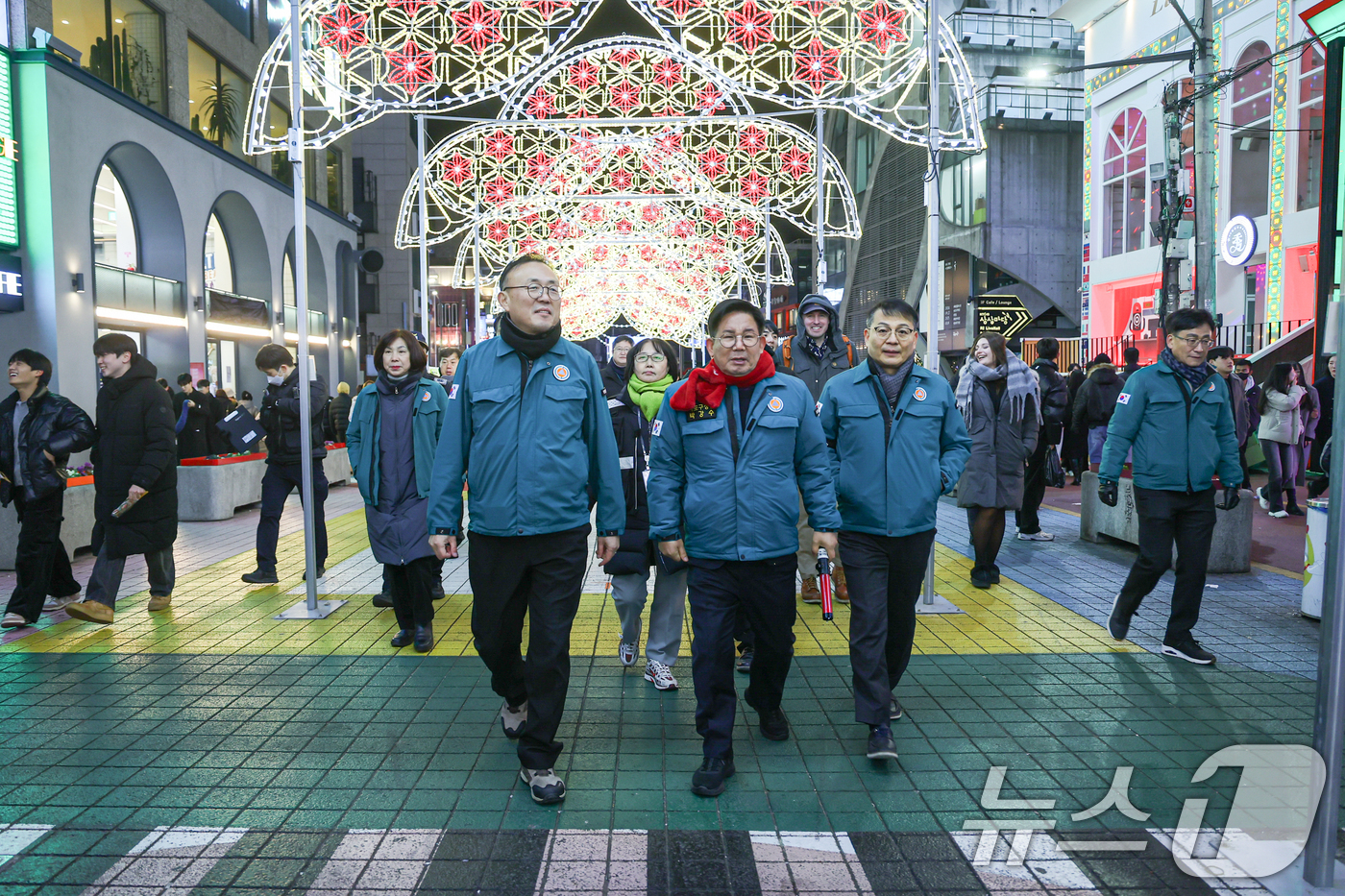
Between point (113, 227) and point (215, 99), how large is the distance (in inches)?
191

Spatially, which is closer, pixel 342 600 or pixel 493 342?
pixel 493 342

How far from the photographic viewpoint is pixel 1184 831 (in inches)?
145

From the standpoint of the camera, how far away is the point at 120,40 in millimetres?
18375

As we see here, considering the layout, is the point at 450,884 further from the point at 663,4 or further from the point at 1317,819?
the point at 663,4

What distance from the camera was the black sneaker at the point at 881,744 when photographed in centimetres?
432

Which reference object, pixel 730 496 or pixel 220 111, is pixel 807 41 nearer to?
pixel 730 496

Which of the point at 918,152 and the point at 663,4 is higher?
the point at 918,152

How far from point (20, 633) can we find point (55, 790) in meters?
3.10

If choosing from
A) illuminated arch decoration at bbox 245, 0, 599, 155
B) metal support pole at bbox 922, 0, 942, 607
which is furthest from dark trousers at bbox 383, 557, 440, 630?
illuminated arch decoration at bbox 245, 0, 599, 155

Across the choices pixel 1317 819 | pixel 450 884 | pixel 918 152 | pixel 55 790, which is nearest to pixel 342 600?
pixel 55 790

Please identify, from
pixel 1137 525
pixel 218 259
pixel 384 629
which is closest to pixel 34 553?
pixel 384 629

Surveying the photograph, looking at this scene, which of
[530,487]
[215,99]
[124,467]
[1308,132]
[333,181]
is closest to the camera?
[530,487]

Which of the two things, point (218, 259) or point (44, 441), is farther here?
point (218, 259)

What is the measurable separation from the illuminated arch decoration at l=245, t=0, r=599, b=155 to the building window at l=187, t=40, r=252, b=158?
14.7 m
